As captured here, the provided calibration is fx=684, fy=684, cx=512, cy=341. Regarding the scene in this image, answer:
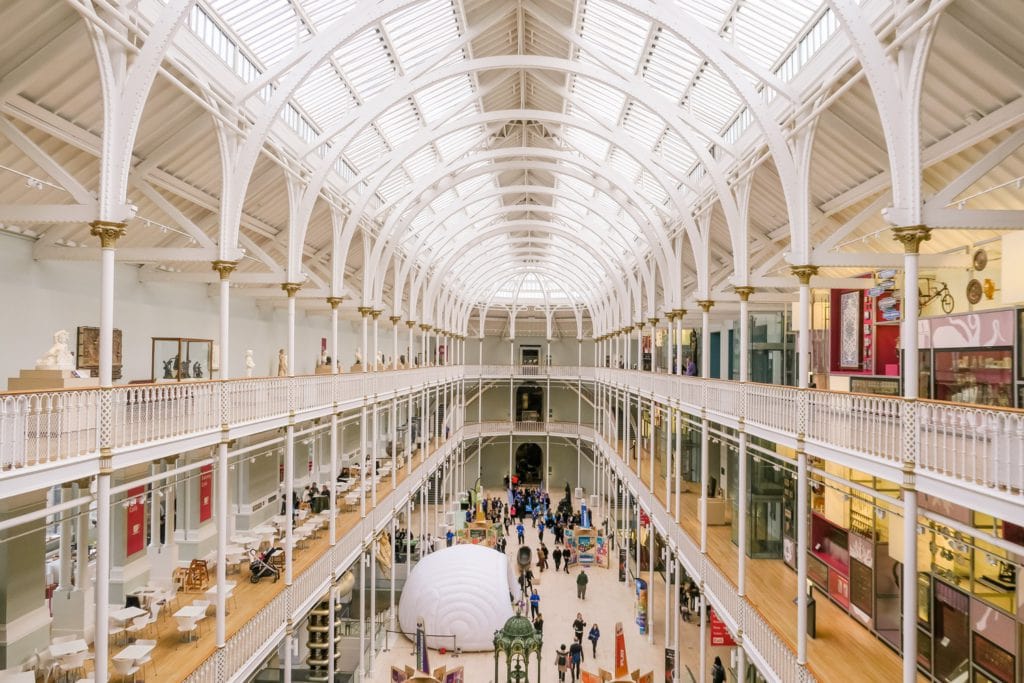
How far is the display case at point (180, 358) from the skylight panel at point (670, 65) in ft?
49.7

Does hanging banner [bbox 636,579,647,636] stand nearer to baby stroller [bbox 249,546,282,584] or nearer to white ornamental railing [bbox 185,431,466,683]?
white ornamental railing [bbox 185,431,466,683]

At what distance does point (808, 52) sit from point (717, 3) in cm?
246

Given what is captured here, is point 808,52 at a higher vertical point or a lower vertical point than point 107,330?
higher

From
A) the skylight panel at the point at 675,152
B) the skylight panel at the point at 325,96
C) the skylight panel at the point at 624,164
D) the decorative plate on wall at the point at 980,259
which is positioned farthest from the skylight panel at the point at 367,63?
the decorative plate on wall at the point at 980,259

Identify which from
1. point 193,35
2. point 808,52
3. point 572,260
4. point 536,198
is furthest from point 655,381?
point 572,260

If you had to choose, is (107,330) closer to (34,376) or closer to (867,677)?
(34,376)

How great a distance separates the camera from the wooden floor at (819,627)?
12305 millimetres

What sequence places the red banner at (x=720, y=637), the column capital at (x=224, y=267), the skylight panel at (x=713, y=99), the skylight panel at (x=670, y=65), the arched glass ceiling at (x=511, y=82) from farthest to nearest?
the skylight panel at (x=713, y=99)
the skylight panel at (x=670, y=65)
the red banner at (x=720, y=637)
the arched glass ceiling at (x=511, y=82)
the column capital at (x=224, y=267)

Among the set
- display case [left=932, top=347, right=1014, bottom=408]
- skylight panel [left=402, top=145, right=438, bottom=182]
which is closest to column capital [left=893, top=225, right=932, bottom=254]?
display case [left=932, top=347, right=1014, bottom=408]

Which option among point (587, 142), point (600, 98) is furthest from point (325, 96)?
point (587, 142)

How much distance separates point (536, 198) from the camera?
3781cm

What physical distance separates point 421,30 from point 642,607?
21454 mm

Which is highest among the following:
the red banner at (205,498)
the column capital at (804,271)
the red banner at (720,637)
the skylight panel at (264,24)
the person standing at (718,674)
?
the skylight panel at (264,24)

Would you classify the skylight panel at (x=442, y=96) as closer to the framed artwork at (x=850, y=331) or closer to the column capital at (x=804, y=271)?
the framed artwork at (x=850, y=331)
